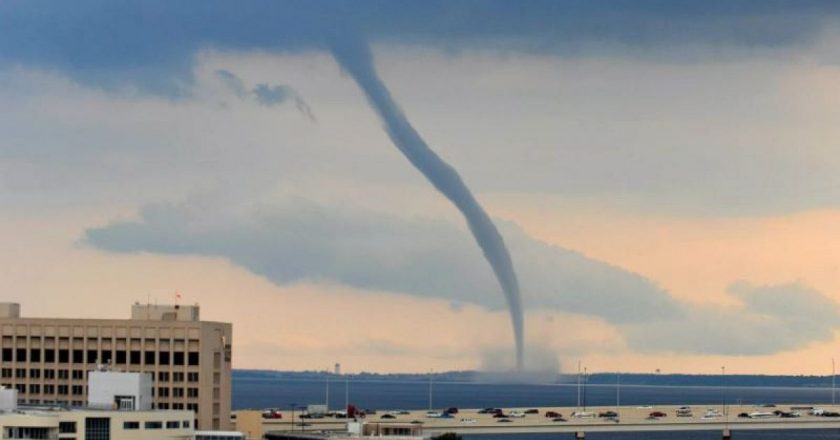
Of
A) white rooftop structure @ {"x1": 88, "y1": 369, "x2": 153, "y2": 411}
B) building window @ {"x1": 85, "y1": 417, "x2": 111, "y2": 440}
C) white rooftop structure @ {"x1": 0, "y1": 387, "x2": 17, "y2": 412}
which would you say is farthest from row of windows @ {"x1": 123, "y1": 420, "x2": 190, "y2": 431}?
white rooftop structure @ {"x1": 0, "y1": 387, "x2": 17, "y2": 412}

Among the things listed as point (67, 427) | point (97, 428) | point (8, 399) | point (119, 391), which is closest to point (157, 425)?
point (97, 428)

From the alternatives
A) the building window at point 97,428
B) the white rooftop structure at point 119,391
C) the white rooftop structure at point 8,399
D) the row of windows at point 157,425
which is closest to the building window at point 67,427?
the building window at point 97,428

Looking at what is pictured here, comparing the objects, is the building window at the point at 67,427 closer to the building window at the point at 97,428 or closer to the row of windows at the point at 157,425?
the building window at the point at 97,428

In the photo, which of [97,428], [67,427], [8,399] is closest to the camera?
[67,427]

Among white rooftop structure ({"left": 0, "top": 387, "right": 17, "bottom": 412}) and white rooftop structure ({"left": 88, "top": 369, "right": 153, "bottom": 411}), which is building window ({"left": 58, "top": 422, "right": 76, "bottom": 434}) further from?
white rooftop structure ({"left": 88, "top": 369, "right": 153, "bottom": 411})

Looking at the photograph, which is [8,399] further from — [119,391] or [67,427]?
[119,391]

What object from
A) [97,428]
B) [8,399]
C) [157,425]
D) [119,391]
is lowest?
[97,428]
